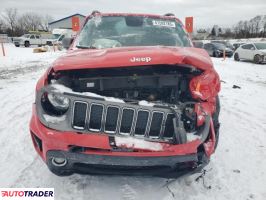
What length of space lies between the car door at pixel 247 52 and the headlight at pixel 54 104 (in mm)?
17386

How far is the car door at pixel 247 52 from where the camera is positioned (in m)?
18.1

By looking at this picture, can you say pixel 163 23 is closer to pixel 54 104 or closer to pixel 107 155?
pixel 54 104

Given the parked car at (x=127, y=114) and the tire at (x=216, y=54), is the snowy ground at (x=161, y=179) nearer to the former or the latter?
the parked car at (x=127, y=114)

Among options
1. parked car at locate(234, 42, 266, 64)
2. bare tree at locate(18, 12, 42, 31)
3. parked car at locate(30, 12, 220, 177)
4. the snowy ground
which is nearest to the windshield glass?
parked car at locate(234, 42, 266, 64)

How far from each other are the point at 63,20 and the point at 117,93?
61.7 meters

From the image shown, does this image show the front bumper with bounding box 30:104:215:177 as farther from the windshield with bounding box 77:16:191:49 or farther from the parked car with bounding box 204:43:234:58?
the parked car with bounding box 204:43:234:58

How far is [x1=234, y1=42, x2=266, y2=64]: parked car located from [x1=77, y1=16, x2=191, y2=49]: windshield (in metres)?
14.2

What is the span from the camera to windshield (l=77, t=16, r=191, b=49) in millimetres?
4102

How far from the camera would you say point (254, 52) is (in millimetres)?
17859

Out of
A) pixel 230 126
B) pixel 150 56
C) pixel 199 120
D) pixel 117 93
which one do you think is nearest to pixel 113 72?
pixel 117 93

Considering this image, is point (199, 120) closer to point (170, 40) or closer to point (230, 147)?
point (230, 147)

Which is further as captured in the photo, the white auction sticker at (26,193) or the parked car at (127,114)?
the white auction sticker at (26,193)

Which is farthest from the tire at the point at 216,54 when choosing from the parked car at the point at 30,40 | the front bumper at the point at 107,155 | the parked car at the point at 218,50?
the parked car at the point at 30,40

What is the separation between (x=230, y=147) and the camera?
4.02 meters
